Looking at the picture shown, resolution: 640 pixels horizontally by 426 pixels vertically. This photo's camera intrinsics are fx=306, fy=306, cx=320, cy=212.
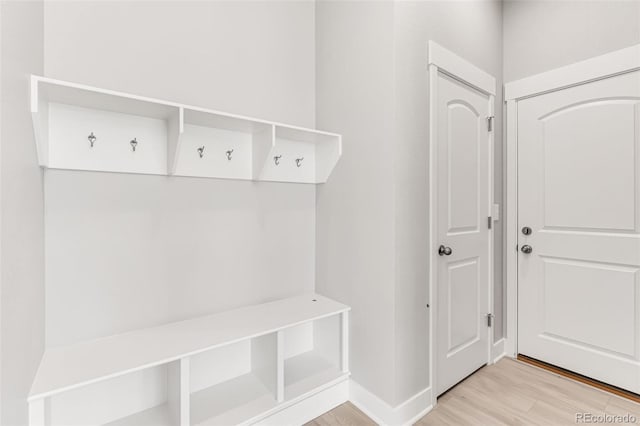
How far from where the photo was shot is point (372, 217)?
1.69 m

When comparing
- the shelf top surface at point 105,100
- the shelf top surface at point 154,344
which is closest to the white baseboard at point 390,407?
the shelf top surface at point 154,344

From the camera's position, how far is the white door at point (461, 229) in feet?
6.01

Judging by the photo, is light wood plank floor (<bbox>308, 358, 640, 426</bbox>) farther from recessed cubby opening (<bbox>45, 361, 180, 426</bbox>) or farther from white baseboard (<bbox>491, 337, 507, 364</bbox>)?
recessed cubby opening (<bbox>45, 361, 180, 426</bbox>)

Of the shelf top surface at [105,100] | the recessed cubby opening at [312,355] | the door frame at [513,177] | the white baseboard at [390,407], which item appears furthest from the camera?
the door frame at [513,177]

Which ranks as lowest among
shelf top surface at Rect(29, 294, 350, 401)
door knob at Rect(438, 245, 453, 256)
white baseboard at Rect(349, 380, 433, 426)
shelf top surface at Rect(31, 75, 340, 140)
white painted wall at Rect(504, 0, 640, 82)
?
white baseboard at Rect(349, 380, 433, 426)

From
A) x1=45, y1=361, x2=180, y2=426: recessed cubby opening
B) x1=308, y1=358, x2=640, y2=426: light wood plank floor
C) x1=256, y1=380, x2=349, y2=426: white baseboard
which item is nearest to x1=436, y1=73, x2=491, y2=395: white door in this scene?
x1=308, y1=358, x2=640, y2=426: light wood plank floor

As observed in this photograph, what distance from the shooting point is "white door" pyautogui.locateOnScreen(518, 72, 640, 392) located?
1829 mm

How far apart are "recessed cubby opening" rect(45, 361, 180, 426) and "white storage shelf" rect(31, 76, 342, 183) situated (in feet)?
3.06

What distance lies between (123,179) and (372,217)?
4.06 ft

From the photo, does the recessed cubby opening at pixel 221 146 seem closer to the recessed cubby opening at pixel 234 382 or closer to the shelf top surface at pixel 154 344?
the shelf top surface at pixel 154 344

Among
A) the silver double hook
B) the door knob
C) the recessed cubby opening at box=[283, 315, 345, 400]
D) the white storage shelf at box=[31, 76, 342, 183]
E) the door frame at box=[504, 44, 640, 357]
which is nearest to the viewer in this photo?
the white storage shelf at box=[31, 76, 342, 183]

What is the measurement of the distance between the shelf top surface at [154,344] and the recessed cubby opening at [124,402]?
0.43ft

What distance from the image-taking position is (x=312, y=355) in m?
1.99

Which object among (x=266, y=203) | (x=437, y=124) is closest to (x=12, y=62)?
(x=266, y=203)
